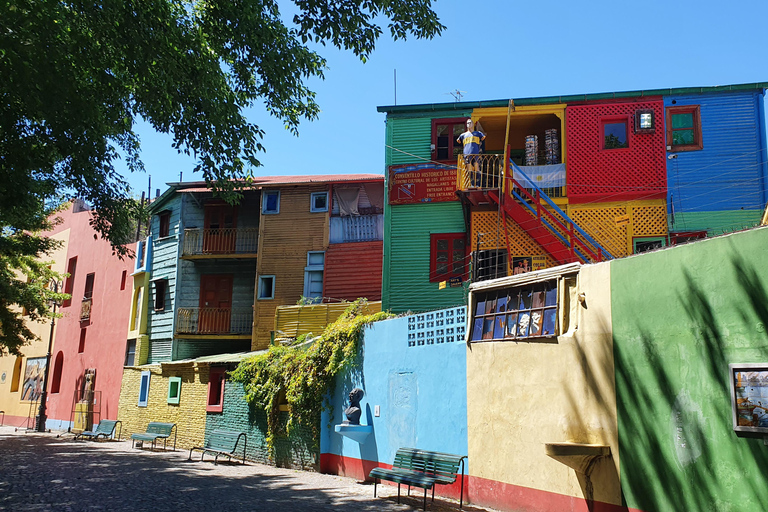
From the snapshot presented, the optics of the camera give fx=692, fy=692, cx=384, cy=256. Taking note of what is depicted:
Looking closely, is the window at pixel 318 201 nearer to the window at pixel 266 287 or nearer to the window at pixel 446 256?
the window at pixel 266 287

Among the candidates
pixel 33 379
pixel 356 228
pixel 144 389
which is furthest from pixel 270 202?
pixel 33 379

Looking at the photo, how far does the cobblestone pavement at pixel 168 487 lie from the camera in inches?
438

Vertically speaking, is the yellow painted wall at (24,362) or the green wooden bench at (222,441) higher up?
the yellow painted wall at (24,362)

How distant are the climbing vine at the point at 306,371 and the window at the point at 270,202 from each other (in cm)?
879

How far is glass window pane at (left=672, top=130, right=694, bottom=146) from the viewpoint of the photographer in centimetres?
1780

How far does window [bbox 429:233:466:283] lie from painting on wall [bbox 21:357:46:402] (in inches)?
963

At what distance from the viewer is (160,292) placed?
2836 cm

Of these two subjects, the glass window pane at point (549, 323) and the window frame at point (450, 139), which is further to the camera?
the window frame at point (450, 139)

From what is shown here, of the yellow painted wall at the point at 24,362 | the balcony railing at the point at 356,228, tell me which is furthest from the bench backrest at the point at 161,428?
the yellow painted wall at the point at 24,362

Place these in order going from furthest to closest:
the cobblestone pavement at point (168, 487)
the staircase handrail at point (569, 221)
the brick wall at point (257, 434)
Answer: the brick wall at point (257, 434)
the staircase handrail at point (569, 221)
the cobblestone pavement at point (168, 487)

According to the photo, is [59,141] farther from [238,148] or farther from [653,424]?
[653,424]

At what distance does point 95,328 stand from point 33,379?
6.72m

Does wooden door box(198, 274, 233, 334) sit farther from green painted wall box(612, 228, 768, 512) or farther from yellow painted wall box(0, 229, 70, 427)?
green painted wall box(612, 228, 768, 512)

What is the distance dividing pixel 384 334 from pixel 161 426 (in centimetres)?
1047
